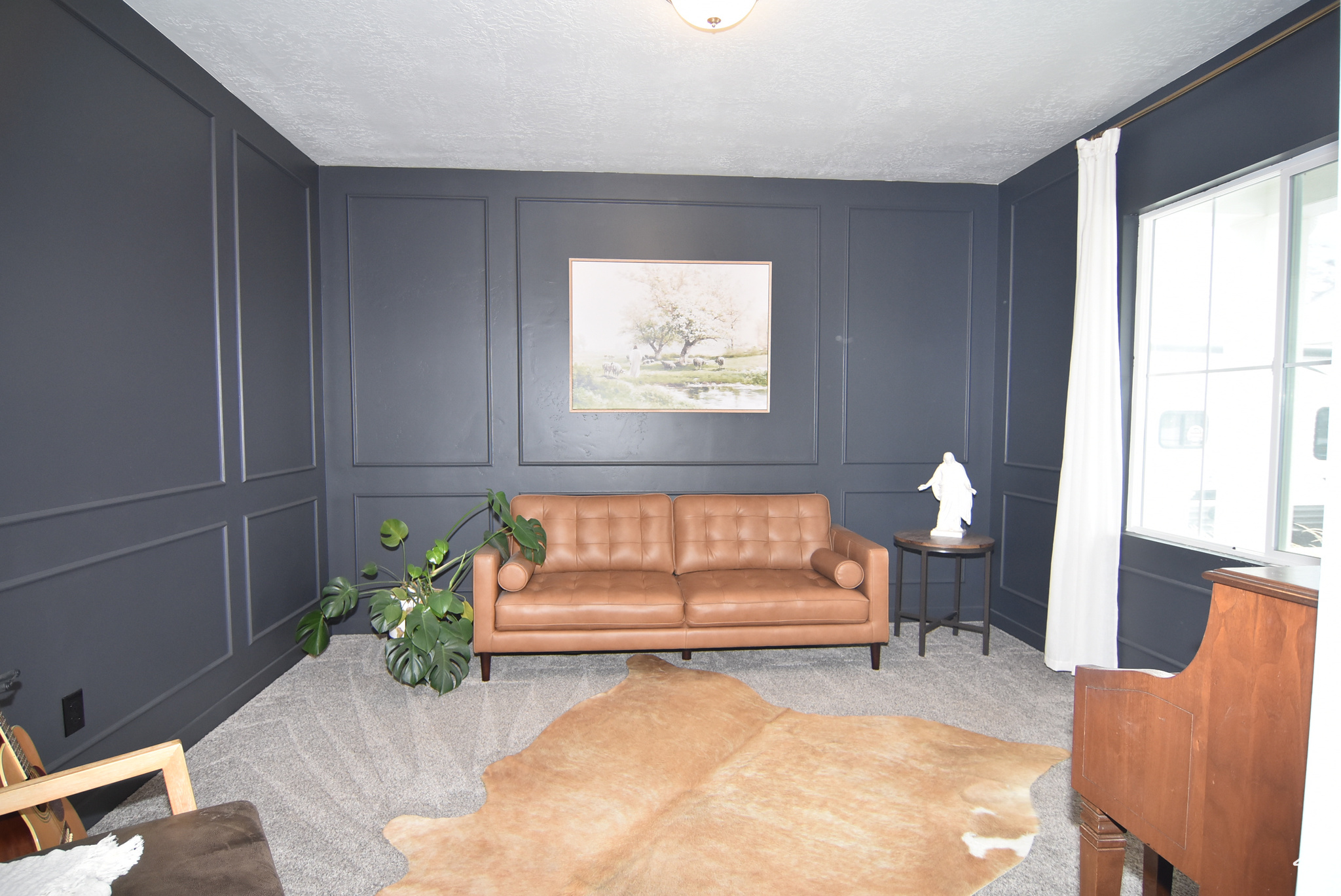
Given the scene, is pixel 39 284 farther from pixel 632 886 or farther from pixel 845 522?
pixel 845 522

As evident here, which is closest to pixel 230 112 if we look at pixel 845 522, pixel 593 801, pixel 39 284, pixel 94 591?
pixel 39 284

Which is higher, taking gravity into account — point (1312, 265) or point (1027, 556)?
point (1312, 265)

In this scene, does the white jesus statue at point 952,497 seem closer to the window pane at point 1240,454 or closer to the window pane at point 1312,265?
the window pane at point 1240,454

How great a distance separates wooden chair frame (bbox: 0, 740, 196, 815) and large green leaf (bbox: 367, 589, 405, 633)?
164 centimetres

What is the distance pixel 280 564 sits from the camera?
3537mm

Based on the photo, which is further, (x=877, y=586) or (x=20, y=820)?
(x=877, y=586)

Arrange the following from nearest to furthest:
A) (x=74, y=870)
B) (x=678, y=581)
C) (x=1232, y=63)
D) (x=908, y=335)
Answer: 1. (x=74, y=870)
2. (x=1232, y=63)
3. (x=678, y=581)
4. (x=908, y=335)

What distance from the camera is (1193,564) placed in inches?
114

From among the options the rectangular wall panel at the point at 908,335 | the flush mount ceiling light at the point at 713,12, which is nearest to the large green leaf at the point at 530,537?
the rectangular wall panel at the point at 908,335

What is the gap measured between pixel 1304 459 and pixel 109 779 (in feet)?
12.4

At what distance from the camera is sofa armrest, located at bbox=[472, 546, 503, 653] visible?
3.32 m

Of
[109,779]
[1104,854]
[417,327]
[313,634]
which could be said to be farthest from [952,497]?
[109,779]

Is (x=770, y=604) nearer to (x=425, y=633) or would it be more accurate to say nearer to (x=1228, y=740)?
(x=425, y=633)

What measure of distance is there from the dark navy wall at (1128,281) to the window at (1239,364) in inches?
4.4
